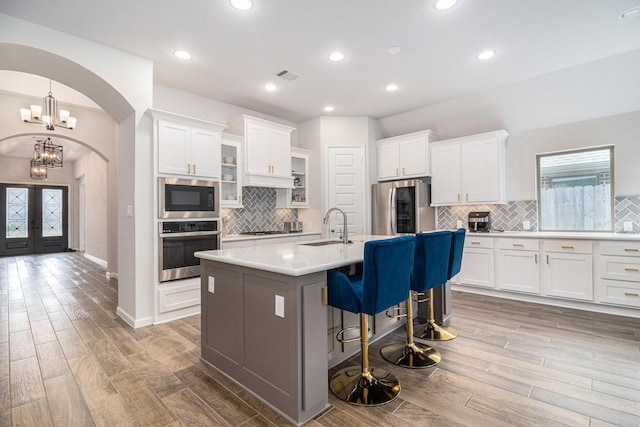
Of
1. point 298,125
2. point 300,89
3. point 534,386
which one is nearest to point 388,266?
point 534,386

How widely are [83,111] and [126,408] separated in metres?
5.32

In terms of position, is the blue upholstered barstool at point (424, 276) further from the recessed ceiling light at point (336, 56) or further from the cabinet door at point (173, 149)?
the cabinet door at point (173, 149)

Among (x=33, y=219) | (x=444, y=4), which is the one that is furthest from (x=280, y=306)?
(x=33, y=219)

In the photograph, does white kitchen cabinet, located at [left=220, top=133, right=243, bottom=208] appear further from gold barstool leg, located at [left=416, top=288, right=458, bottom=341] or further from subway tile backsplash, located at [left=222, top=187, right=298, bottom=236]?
gold barstool leg, located at [left=416, top=288, right=458, bottom=341]

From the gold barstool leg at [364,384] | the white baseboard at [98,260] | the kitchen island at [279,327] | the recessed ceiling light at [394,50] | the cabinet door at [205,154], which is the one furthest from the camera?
the white baseboard at [98,260]

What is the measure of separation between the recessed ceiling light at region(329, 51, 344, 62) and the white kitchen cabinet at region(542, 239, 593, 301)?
3487 mm

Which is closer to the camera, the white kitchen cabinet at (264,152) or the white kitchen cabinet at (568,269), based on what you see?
the white kitchen cabinet at (568,269)

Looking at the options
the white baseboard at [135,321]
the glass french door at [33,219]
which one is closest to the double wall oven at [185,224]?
the white baseboard at [135,321]

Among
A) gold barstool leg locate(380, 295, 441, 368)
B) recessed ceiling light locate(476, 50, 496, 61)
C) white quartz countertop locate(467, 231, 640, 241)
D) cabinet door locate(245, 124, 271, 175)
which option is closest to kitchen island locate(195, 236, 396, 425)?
gold barstool leg locate(380, 295, 441, 368)

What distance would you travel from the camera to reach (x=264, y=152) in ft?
16.1

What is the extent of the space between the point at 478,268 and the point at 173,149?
4485mm

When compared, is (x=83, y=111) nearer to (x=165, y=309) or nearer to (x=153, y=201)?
(x=153, y=201)

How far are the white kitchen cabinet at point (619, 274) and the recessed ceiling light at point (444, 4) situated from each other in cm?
324

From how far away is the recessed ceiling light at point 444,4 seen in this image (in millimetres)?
2557
